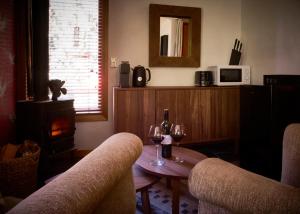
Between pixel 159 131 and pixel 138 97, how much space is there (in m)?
1.53

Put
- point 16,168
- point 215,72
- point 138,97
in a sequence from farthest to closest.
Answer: point 215,72 < point 138,97 < point 16,168

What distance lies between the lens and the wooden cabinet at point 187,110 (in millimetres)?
3471

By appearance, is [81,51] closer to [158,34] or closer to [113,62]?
[113,62]

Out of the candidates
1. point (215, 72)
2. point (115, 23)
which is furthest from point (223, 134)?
point (115, 23)

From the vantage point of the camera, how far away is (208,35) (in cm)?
424

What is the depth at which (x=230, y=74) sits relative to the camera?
13.4ft

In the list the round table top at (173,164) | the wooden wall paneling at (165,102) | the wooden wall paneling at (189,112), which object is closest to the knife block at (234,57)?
the wooden wall paneling at (189,112)

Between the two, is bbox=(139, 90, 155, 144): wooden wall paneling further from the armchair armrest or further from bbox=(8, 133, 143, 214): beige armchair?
the armchair armrest

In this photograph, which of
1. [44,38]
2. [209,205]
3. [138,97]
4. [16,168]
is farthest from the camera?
[138,97]

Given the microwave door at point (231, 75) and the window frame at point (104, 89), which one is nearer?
the window frame at point (104, 89)

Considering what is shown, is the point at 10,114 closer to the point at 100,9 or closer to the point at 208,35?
the point at 100,9

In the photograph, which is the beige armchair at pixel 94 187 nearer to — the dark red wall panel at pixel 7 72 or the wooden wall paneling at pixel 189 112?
the dark red wall panel at pixel 7 72

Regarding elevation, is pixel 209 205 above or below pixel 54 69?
below

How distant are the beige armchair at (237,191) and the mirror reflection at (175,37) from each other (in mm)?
2990
